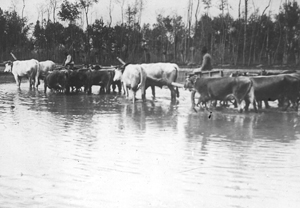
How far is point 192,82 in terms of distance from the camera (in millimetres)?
12570

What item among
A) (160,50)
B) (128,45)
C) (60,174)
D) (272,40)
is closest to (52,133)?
(60,174)

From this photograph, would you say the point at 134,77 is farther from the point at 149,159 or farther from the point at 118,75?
the point at 149,159

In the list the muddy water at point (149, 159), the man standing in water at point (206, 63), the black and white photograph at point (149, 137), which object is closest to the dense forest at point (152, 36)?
the black and white photograph at point (149, 137)

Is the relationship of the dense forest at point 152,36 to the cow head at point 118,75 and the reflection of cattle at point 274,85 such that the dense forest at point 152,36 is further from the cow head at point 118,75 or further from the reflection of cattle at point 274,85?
the reflection of cattle at point 274,85

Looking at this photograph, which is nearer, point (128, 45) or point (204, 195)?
point (204, 195)

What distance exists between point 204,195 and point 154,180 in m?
0.79

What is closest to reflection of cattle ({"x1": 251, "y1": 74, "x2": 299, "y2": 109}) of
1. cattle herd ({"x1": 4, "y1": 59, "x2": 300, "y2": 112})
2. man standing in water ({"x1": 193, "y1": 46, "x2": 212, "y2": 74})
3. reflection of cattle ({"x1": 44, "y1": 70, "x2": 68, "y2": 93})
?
cattle herd ({"x1": 4, "y1": 59, "x2": 300, "y2": 112})

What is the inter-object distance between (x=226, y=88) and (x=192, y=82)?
168 cm

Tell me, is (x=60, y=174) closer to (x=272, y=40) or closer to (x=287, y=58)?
(x=287, y=58)

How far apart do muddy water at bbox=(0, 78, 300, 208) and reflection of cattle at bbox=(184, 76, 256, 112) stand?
46 cm

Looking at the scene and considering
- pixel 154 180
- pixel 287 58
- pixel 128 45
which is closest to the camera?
pixel 154 180

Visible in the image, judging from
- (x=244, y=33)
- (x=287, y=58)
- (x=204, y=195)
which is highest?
(x=244, y=33)

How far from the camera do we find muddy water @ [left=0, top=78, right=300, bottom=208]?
4898 mm

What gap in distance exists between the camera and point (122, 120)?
10.1 meters
